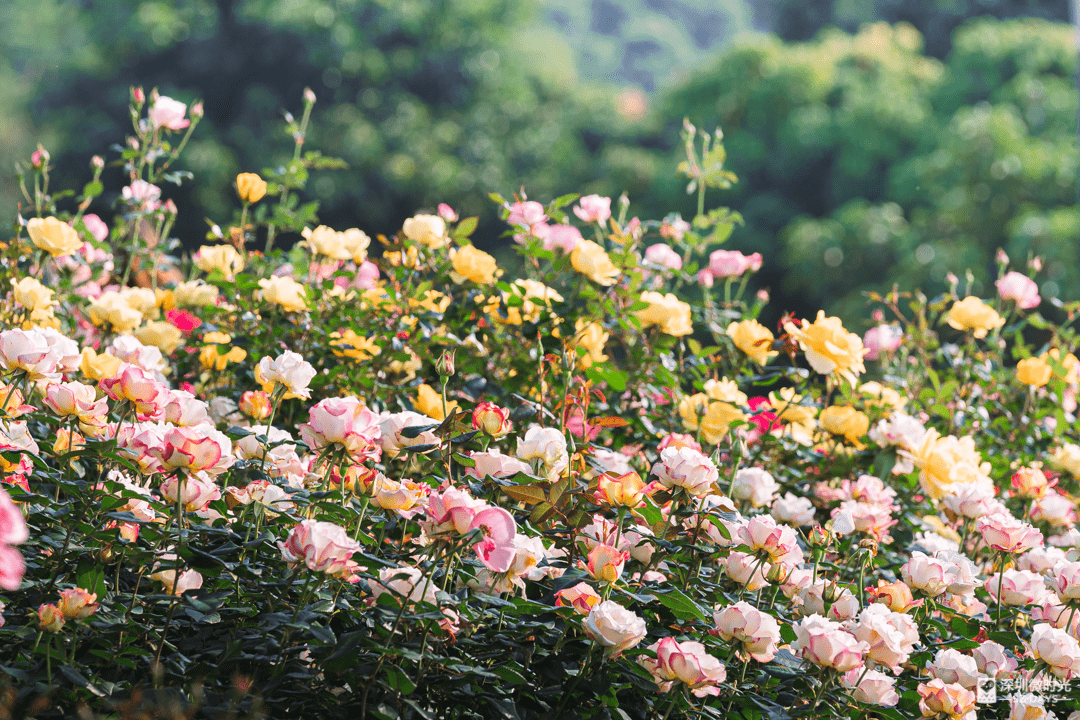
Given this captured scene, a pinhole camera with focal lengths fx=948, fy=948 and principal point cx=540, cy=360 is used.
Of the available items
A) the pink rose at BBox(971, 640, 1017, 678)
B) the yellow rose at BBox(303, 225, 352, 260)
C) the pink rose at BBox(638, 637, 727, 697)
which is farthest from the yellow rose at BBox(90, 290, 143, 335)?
the pink rose at BBox(971, 640, 1017, 678)

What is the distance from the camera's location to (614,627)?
30.5 inches

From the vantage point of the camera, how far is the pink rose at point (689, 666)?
78 centimetres

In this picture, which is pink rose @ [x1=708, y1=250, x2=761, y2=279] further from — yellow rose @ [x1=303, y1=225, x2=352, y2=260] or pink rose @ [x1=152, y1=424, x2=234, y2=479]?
pink rose @ [x1=152, y1=424, x2=234, y2=479]

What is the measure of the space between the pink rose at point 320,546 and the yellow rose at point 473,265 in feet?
2.50

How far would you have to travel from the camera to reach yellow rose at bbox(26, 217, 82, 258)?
1.42 metres

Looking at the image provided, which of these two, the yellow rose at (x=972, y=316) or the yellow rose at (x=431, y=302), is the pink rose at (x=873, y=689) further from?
the yellow rose at (x=972, y=316)

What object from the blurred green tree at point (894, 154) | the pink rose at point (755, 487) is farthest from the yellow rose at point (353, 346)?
the blurred green tree at point (894, 154)

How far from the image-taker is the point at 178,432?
0.81 meters

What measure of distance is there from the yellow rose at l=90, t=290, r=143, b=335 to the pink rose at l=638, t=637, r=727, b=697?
1.01 metres

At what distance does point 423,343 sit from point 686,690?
29.6 inches

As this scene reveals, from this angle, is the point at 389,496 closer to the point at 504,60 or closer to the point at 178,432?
the point at 178,432

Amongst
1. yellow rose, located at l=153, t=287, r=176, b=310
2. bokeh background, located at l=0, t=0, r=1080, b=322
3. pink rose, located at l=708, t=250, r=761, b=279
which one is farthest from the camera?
bokeh background, located at l=0, t=0, r=1080, b=322

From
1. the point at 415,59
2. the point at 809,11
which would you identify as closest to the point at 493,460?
the point at 415,59

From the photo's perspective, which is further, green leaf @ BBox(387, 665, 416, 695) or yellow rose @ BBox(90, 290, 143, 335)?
yellow rose @ BBox(90, 290, 143, 335)
